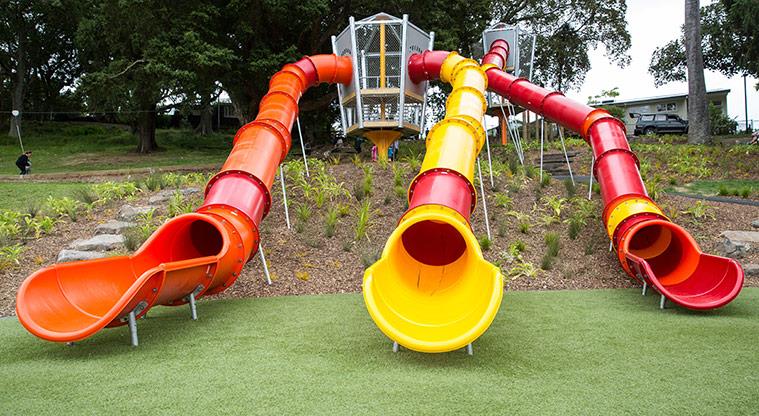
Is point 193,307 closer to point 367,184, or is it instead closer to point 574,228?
point 367,184

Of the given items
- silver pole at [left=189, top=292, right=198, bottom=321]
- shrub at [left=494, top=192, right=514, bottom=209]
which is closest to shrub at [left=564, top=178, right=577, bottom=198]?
shrub at [left=494, top=192, right=514, bottom=209]

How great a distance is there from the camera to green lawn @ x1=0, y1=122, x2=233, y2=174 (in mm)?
23938

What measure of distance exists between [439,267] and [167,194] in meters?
6.80

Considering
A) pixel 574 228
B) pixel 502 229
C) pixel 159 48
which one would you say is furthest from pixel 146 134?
pixel 574 228

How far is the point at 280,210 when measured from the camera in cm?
983

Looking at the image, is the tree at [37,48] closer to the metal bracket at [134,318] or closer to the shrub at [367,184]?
the shrub at [367,184]

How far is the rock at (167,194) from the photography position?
1038 cm

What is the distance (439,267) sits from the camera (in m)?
5.84

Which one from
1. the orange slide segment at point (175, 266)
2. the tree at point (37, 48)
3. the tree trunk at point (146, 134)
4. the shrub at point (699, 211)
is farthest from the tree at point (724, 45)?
the tree at point (37, 48)

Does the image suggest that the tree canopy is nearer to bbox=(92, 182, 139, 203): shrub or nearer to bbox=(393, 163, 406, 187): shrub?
bbox=(92, 182, 139, 203): shrub

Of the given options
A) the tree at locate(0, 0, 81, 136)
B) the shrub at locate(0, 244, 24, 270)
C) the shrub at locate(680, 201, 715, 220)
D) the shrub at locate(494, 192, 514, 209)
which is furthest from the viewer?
the tree at locate(0, 0, 81, 136)

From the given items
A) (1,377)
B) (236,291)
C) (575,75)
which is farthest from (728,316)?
(575,75)

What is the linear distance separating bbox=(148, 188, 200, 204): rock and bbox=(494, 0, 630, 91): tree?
20.7m

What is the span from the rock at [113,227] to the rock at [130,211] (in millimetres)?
238
